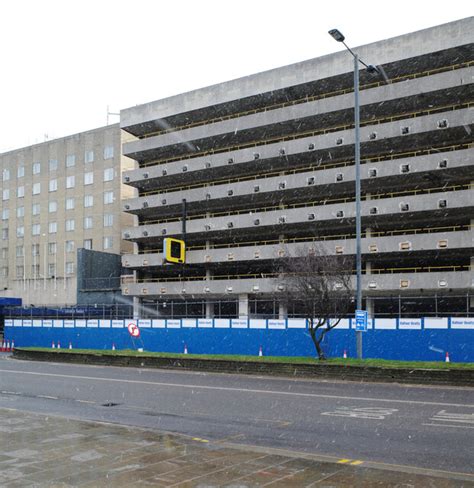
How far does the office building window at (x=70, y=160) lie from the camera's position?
71.4m

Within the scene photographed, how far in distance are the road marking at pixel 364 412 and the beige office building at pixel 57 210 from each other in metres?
55.6

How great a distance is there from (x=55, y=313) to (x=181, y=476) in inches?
1763

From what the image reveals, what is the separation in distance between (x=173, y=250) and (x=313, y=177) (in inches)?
486

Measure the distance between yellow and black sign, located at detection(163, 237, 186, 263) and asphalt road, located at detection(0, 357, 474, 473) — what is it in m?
25.7

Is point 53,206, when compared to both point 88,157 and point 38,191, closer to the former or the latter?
point 38,191

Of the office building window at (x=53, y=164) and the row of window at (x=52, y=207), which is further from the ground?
the office building window at (x=53, y=164)

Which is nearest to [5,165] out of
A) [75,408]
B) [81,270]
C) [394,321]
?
[81,270]

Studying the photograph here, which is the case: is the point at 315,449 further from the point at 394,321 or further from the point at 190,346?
the point at 190,346

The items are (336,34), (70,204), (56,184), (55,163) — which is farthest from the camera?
(55,163)

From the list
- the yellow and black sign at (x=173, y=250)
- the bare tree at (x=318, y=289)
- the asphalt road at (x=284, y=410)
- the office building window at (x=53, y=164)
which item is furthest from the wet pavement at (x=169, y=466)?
the office building window at (x=53, y=164)

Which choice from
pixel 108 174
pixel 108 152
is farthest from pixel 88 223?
pixel 108 152

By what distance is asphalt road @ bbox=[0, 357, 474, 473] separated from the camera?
32.6 feet

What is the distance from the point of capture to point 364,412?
13.8m

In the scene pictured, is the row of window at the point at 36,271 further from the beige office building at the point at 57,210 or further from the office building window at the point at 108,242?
the office building window at the point at 108,242
